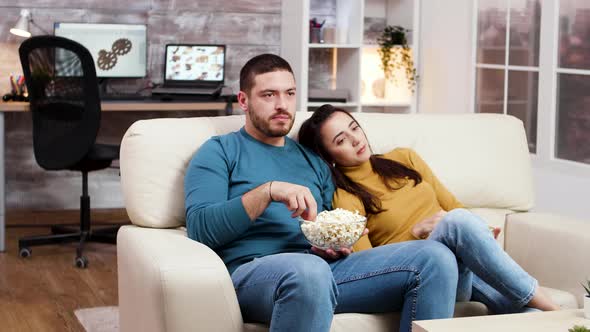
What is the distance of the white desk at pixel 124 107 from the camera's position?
192 inches

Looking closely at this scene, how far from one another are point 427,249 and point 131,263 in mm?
774

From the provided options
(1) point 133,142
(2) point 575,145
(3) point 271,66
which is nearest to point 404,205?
(3) point 271,66

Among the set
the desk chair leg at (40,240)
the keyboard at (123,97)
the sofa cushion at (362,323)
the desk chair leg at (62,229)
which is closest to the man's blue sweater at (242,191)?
the sofa cushion at (362,323)

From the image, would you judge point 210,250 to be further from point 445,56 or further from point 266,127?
point 445,56

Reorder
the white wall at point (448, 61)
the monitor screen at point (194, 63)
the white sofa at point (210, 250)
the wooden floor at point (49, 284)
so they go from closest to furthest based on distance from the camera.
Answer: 1. the white sofa at point (210, 250)
2. the wooden floor at point (49, 284)
3. the white wall at point (448, 61)
4. the monitor screen at point (194, 63)

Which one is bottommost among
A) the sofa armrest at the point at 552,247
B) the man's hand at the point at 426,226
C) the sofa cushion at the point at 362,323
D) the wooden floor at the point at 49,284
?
the wooden floor at the point at 49,284

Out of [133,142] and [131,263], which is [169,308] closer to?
[131,263]

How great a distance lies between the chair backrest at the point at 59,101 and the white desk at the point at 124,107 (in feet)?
0.52

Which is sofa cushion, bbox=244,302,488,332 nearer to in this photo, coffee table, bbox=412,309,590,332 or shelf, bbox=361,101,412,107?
coffee table, bbox=412,309,590,332

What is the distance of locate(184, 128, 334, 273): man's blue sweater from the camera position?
2545 mm

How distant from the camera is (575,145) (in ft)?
14.6

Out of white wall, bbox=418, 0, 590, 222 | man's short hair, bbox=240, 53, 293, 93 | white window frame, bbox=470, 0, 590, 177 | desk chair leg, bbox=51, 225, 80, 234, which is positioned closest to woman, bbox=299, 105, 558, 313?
man's short hair, bbox=240, 53, 293, 93

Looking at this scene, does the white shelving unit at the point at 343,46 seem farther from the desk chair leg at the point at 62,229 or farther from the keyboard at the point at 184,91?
the desk chair leg at the point at 62,229

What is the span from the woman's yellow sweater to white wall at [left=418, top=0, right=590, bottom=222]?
1.87 meters
